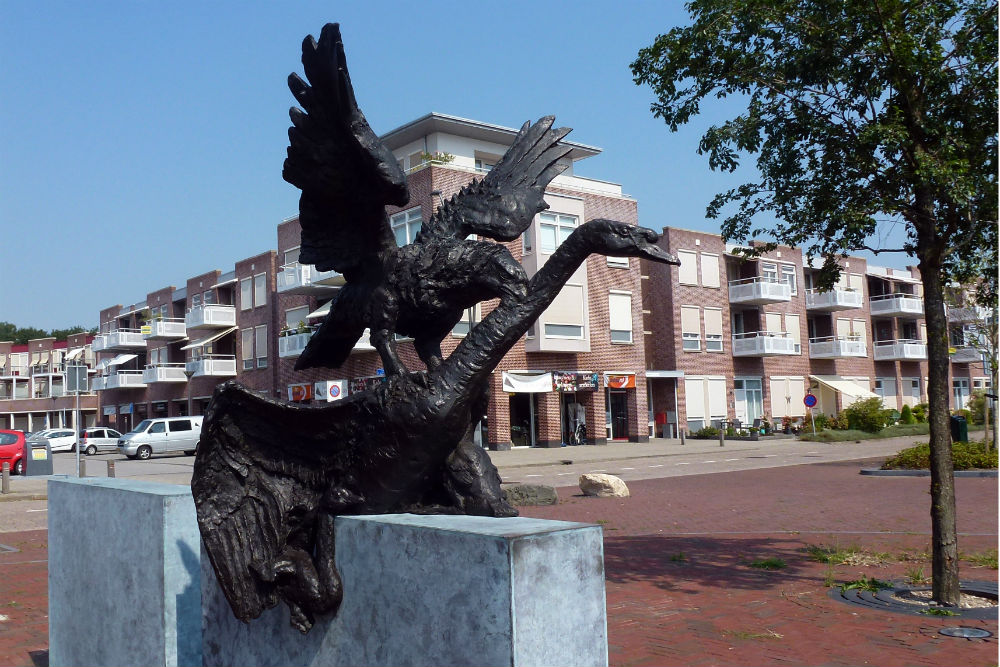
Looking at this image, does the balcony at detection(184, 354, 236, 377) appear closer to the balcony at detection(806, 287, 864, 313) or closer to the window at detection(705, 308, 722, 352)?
the window at detection(705, 308, 722, 352)

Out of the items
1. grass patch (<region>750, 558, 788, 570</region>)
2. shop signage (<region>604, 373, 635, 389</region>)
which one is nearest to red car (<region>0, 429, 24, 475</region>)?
shop signage (<region>604, 373, 635, 389</region>)

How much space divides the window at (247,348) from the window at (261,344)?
22.8 inches

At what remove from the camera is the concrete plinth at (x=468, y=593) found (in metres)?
2.85

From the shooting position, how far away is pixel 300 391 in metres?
36.2

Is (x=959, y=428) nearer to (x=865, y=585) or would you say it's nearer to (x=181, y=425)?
(x=865, y=585)

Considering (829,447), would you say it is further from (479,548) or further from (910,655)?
(479,548)

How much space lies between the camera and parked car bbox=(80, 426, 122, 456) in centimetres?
4028

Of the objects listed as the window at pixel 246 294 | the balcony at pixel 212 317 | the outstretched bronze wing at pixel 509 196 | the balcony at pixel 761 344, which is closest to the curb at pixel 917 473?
Result: the outstretched bronze wing at pixel 509 196

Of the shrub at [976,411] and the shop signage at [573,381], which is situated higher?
the shop signage at [573,381]

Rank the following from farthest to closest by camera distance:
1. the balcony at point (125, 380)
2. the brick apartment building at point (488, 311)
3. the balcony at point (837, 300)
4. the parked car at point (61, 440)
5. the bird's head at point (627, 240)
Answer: the balcony at point (125, 380), the balcony at point (837, 300), the parked car at point (61, 440), the brick apartment building at point (488, 311), the bird's head at point (627, 240)

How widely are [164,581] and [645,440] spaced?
108 ft

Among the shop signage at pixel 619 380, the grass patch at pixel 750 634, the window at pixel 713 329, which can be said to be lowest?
the grass patch at pixel 750 634

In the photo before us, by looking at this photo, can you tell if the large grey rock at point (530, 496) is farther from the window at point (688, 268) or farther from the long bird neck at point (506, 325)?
the window at point (688, 268)

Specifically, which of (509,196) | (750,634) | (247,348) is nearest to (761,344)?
(247,348)
